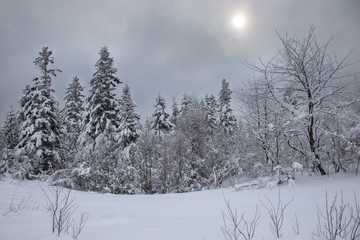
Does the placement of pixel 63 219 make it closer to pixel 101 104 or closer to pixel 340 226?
pixel 340 226

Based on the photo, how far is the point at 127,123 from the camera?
16.9 meters

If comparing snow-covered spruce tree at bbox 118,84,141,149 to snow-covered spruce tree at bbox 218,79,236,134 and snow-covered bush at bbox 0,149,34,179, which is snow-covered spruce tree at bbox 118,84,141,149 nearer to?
snow-covered bush at bbox 0,149,34,179

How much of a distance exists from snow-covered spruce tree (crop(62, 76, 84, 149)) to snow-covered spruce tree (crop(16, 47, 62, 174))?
190 inches

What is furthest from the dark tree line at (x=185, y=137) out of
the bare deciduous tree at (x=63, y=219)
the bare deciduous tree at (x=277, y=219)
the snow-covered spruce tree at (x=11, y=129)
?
the snow-covered spruce tree at (x=11, y=129)

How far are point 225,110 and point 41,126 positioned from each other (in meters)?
18.8

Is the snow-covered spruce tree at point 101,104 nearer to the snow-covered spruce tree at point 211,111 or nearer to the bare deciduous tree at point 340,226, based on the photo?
the snow-covered spruce tree at point 211,111

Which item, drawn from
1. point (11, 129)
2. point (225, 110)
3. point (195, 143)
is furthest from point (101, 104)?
point (11, 129)

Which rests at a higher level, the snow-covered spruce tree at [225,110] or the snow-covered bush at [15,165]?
the snow-covered spruce tree at [225,110]

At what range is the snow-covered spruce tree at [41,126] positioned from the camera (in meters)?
14.7

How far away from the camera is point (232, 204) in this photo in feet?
16.0

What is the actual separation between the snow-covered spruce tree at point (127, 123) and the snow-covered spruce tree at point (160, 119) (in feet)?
15.3

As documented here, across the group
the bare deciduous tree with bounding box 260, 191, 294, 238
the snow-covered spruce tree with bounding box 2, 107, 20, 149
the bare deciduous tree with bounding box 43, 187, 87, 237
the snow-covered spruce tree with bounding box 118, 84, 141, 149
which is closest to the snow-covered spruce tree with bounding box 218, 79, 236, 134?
the snow-covered spruce tree with bounding box 118, 84, 141, 149

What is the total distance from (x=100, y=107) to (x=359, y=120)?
16396mm

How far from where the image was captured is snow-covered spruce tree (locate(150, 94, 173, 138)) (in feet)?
73.8
